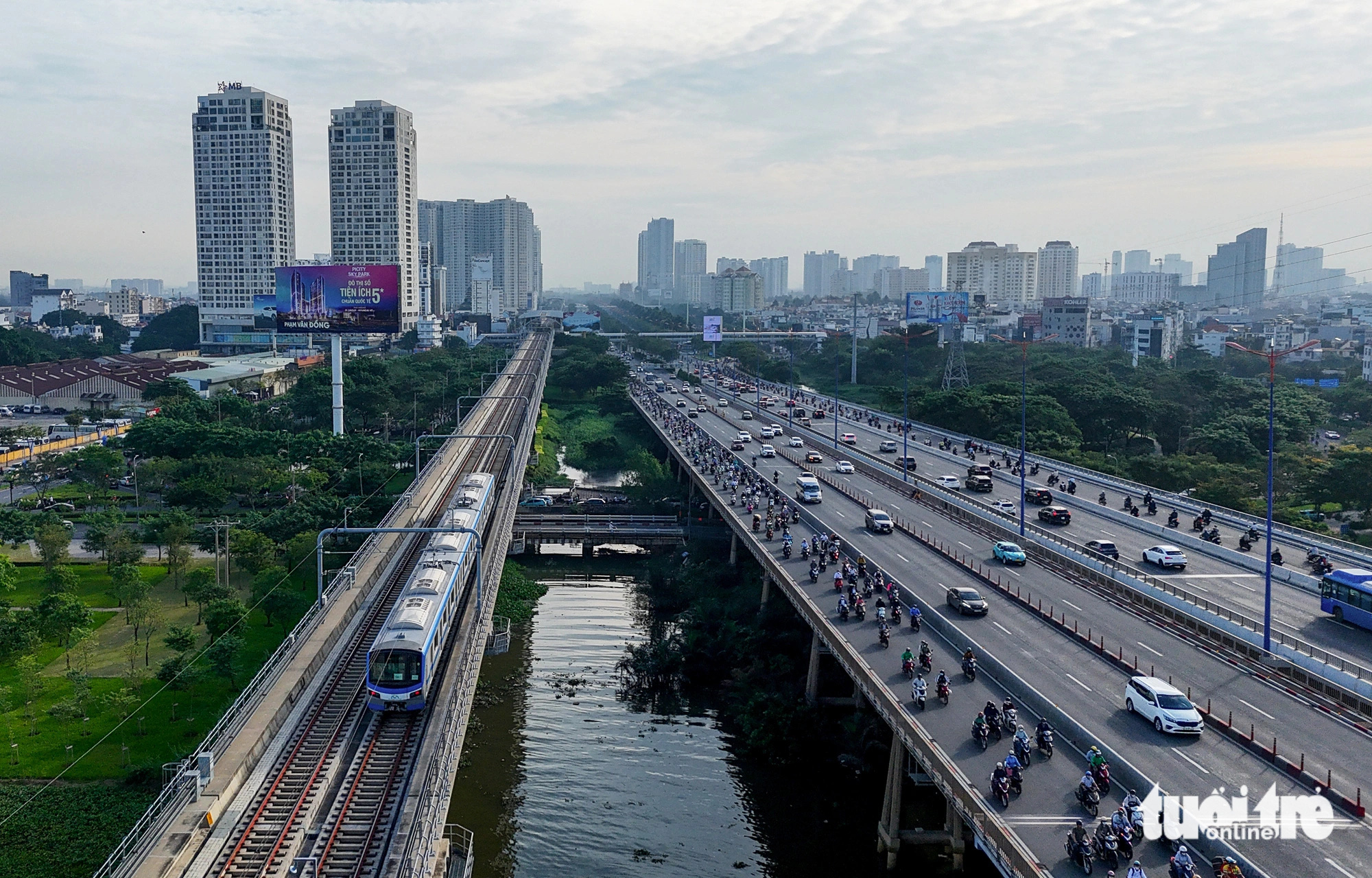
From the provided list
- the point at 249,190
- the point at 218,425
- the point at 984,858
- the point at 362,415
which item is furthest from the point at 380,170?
the point at 984,858

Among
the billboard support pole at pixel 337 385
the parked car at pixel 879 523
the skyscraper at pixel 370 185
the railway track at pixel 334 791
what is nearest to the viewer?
the railway track at pixel 334 791

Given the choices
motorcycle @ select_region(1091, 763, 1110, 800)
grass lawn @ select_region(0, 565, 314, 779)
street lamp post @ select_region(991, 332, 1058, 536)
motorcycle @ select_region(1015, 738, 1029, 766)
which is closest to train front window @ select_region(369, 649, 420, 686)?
grass lawn @ select_region(0, 565, 314, 779)

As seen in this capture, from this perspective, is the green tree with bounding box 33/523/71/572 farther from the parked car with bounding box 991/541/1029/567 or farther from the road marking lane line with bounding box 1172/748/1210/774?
the road marking lane line with bounding box 1172/748/1210/774

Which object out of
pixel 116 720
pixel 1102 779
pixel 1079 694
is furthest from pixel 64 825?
pixel 1079 694

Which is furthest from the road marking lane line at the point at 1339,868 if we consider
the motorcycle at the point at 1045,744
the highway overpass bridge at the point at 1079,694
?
the motorcycle at the point at 1045,744

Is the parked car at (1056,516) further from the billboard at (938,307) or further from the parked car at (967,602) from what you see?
the billboard at (938,307)

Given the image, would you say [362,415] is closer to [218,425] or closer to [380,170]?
[218,425]
